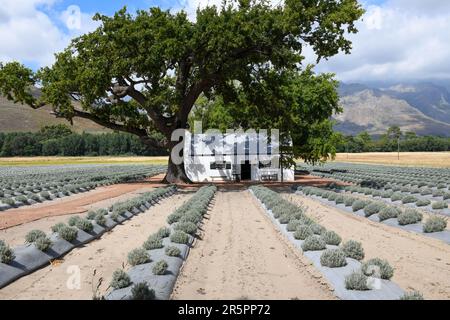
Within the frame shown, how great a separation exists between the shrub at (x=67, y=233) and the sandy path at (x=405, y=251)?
23.5 ft

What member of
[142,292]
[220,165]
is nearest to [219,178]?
[220,165]

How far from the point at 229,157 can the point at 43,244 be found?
29.9 metres

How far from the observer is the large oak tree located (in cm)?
2853

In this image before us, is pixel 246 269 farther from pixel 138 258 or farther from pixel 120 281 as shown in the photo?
pixel 120 281

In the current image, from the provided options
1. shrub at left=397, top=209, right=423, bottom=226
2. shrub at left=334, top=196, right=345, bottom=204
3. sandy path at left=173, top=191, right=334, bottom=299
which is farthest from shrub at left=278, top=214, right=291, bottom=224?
shrub at left=334, top=196, right=345, bottom=204

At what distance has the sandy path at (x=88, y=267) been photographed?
8.23 metres

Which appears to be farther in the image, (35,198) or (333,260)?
(35,198)

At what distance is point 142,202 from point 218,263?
36.0 ft

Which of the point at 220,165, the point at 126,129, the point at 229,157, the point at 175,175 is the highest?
the point at 126,129

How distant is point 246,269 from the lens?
9.82 meters

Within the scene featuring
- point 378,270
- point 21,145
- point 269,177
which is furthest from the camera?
point 21,145

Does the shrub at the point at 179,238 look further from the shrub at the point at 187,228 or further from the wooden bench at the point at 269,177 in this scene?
the wooden bench at the point at 269,177

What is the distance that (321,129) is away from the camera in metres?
42.6

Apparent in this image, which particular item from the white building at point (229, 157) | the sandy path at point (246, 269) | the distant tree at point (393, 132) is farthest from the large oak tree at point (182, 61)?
the distant tree at point (393, 132)
